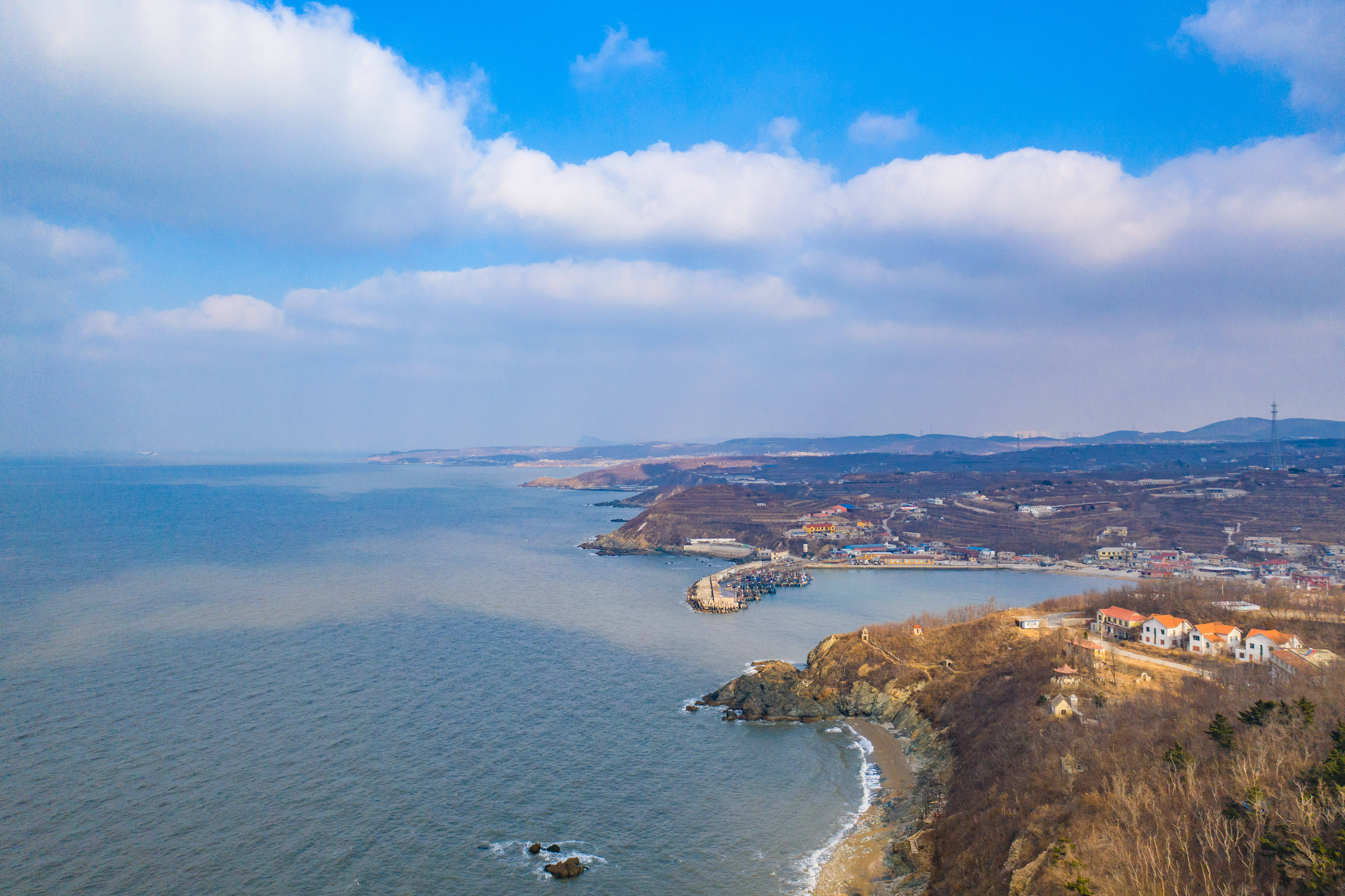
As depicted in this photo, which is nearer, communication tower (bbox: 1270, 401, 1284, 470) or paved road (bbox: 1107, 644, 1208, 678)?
paved road (bbox: 1107, 644, 1208, 678)

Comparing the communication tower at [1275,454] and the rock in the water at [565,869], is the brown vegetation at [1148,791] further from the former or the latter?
the communication tower at [1275,454]

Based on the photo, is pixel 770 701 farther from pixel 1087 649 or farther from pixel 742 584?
pixel 742 584

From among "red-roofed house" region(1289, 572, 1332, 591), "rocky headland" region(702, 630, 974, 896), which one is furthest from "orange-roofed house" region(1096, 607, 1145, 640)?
"red-roofed house" region(1289, 572, 1332, 591)

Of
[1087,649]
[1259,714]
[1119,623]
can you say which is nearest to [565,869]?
[1259,714]

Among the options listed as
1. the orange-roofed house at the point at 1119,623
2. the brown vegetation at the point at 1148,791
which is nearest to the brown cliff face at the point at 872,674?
the orange-roofed house at the point at 1119,623

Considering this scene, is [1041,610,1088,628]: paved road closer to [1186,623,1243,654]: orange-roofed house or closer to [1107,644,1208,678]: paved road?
[1107,644,1208,678]: paved road

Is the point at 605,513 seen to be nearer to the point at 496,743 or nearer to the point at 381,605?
the point at 381,605

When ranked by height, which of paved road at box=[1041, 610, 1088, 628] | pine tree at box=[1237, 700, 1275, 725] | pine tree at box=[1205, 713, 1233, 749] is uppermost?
pine tree at box=[1237, 700, 1275, 725]
